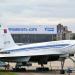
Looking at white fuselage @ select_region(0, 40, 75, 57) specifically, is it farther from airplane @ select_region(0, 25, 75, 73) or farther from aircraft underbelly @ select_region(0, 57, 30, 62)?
aircraft underbelly @ select_region(0, 57, 30, 62)

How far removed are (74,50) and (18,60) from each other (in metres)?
6.96

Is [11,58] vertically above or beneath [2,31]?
beneath

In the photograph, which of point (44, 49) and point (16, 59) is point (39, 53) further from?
point (16, 59)

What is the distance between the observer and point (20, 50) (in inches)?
1576

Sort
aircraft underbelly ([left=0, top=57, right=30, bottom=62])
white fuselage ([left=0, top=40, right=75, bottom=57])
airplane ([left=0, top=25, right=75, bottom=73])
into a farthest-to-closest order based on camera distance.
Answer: aircraft underbelly ([left=0, top=57, right=30, bottom=62]), airplane ([left=0, top=25, right=75, bottom=73]), white fuselage ([left=0, top=40, right=75, bottom=57])

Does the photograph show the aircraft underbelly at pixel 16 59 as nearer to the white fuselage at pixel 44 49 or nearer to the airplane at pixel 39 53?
the airplane at pixel 39 53

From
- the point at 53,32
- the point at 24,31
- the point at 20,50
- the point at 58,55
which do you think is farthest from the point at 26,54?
the point at 53,32

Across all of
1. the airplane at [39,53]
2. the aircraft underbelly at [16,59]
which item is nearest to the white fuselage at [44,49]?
the airplane at [39,53]

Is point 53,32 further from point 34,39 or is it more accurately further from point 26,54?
point 26,54

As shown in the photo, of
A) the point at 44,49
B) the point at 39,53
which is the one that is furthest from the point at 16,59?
the point at 44,49

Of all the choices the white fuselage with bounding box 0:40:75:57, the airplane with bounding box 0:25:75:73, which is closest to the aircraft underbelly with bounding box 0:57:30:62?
the airplane with bounding box 0:25:75:73

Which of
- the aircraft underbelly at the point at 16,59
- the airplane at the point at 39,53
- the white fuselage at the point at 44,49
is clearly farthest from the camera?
the aircraft underbelly at the point at 16,59

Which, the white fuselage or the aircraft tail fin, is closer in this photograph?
the white fuselage

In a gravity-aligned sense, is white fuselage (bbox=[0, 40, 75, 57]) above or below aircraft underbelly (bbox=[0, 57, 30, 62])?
above
